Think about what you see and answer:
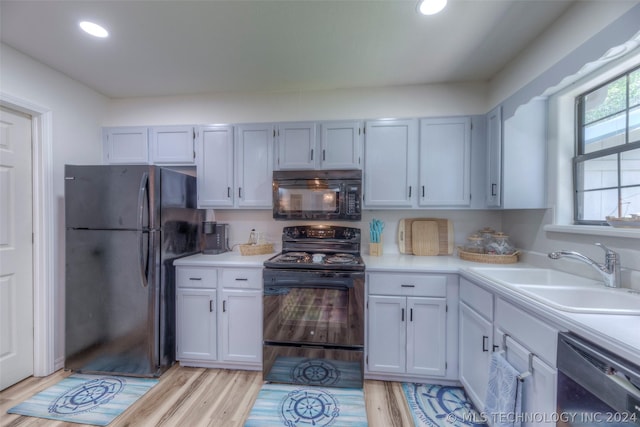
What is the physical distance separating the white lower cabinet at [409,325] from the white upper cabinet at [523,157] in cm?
84

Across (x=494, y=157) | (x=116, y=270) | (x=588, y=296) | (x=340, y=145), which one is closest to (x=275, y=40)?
(x=340, y=145)

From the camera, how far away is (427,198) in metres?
2.28

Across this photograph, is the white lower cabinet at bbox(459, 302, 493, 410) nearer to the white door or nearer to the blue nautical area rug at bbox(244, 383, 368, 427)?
the blue nautical area rug at bbox(244, 383, 368, 427)

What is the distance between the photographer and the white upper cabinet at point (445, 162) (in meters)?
2.23

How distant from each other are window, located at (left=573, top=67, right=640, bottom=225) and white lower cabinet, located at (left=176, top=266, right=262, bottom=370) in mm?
2473

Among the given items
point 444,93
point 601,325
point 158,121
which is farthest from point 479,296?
point 158,121

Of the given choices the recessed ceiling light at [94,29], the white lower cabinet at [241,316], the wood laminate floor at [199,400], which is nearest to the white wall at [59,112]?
the wood laminate floor at [199,400]

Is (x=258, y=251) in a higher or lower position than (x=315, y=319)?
higher

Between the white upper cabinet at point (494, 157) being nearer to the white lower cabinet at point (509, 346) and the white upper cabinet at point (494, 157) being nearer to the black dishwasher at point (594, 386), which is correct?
the white lower cabinet at point (509, 346)

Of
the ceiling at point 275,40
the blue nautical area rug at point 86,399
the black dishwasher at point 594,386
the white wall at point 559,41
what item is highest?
the ceiling at point 275,40

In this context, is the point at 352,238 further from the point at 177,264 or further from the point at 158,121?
the point at 158,121

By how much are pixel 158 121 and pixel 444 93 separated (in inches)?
118

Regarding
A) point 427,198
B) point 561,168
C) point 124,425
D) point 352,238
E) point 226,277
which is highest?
Answer: point 561,168

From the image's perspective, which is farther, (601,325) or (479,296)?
(479,296)
